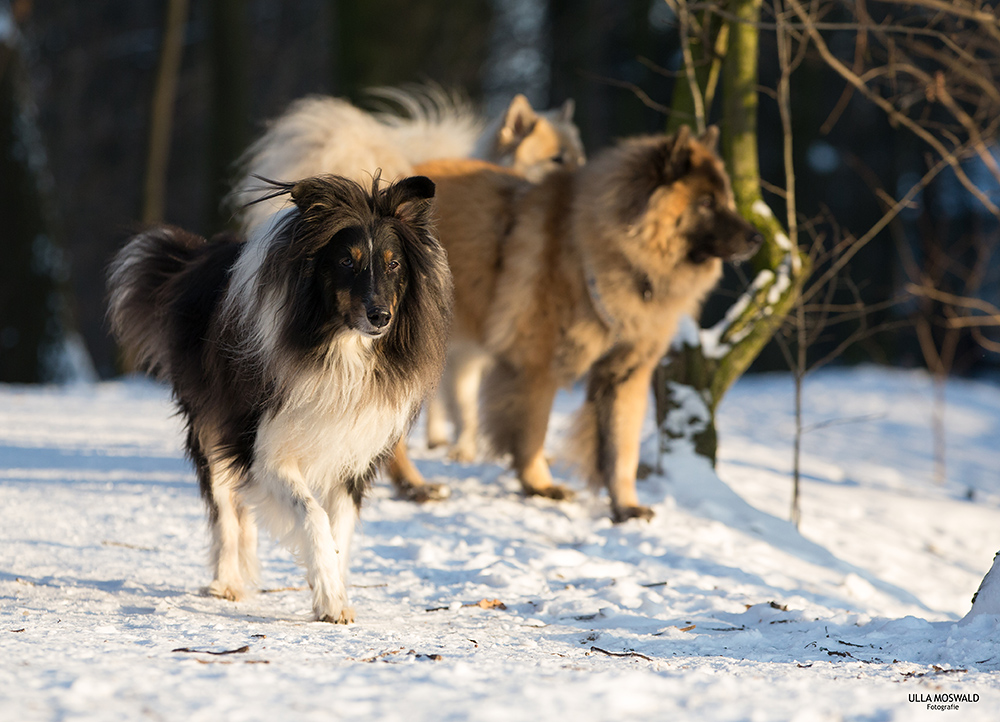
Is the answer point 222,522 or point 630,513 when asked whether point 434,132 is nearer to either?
point 630,513

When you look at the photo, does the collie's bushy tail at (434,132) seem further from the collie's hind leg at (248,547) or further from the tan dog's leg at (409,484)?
the collie's hind leg at (248,547)

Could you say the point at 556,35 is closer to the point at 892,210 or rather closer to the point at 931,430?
the point at 931,430

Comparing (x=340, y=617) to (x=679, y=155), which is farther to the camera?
(x=679, y=155)

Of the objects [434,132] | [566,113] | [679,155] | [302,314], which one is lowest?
[302,314]

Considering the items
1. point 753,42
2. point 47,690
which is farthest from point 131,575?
point 753,42

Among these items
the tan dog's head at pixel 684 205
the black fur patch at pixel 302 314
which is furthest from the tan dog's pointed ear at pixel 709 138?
the black fur patch at pixel 302 314

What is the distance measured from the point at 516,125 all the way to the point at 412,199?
13.9 feet

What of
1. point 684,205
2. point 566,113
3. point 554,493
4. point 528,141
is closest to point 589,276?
point 684,205

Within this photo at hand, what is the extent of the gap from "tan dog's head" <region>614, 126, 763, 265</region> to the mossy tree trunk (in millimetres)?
917

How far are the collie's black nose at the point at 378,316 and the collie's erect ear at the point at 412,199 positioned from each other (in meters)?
0.49

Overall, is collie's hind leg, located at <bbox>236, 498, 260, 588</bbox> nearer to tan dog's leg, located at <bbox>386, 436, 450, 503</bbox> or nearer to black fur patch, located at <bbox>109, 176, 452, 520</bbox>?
black fur patch, located at <bbox>109, 176, 452, 520</bbox>

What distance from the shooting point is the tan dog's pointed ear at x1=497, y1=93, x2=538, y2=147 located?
298 inches

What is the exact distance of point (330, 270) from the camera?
3477 millimetres

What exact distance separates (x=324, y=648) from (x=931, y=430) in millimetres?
9765
